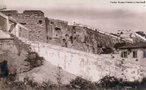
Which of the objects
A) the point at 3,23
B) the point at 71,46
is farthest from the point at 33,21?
the point at 71,46

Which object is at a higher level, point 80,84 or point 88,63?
point 88,63

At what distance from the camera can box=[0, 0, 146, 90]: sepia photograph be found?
12.5 ft

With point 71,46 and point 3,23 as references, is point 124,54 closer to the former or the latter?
point 71,46

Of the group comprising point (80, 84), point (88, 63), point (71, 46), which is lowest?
point (80, 84)

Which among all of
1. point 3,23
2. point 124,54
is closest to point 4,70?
point 3,23

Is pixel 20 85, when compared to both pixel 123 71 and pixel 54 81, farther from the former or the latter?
pixel 123 71

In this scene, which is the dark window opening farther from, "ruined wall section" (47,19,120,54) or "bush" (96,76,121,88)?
"bush" (96,76,121,88)

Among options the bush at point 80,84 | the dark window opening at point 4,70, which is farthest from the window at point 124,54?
the dark window opening at point 4,70

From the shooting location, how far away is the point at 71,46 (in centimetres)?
386

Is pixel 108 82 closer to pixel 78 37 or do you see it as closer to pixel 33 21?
pixel 78 37

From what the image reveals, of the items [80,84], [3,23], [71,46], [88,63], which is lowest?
[80,84]

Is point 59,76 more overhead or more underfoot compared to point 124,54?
more underfoot

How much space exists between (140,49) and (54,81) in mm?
601

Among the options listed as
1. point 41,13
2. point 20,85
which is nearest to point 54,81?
point 20,85
